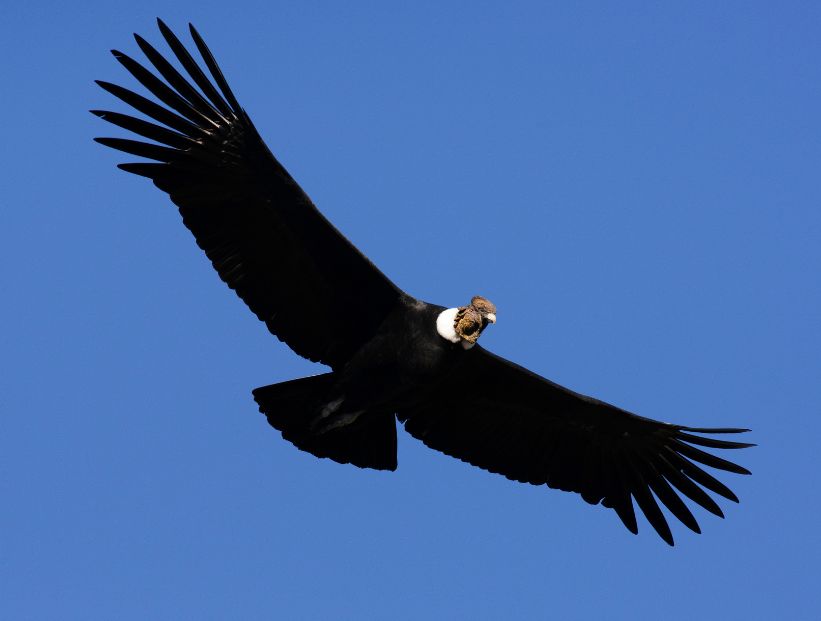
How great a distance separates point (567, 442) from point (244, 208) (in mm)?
3660

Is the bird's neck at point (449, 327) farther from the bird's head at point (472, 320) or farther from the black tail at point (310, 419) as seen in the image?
the black tail at point (310, 419)

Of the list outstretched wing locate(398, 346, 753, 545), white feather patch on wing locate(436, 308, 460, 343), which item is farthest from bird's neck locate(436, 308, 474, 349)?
outstretched wing locate(398, 346, 753, 545)

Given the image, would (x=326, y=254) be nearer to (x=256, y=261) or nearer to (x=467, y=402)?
(x=256, y=261)

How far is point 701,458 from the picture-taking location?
14320 mm

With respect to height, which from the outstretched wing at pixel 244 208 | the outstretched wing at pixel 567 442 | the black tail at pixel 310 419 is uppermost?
the outstretched wing at pixel 567 442

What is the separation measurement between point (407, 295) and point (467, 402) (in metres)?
1.31

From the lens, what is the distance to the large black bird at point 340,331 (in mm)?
13008

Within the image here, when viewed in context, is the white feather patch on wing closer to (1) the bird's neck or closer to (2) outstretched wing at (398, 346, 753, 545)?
(1) the bird's neck

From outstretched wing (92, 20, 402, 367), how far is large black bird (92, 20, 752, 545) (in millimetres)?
11

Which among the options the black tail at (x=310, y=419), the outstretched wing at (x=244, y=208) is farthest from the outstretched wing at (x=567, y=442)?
the outstretched wing at (x=244, y=208)

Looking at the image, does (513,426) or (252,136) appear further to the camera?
→ (513,426)

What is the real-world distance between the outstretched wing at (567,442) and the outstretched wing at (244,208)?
1206mm

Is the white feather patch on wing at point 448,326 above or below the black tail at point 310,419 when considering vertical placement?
above

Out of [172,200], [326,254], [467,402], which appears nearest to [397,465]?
[467,402]
